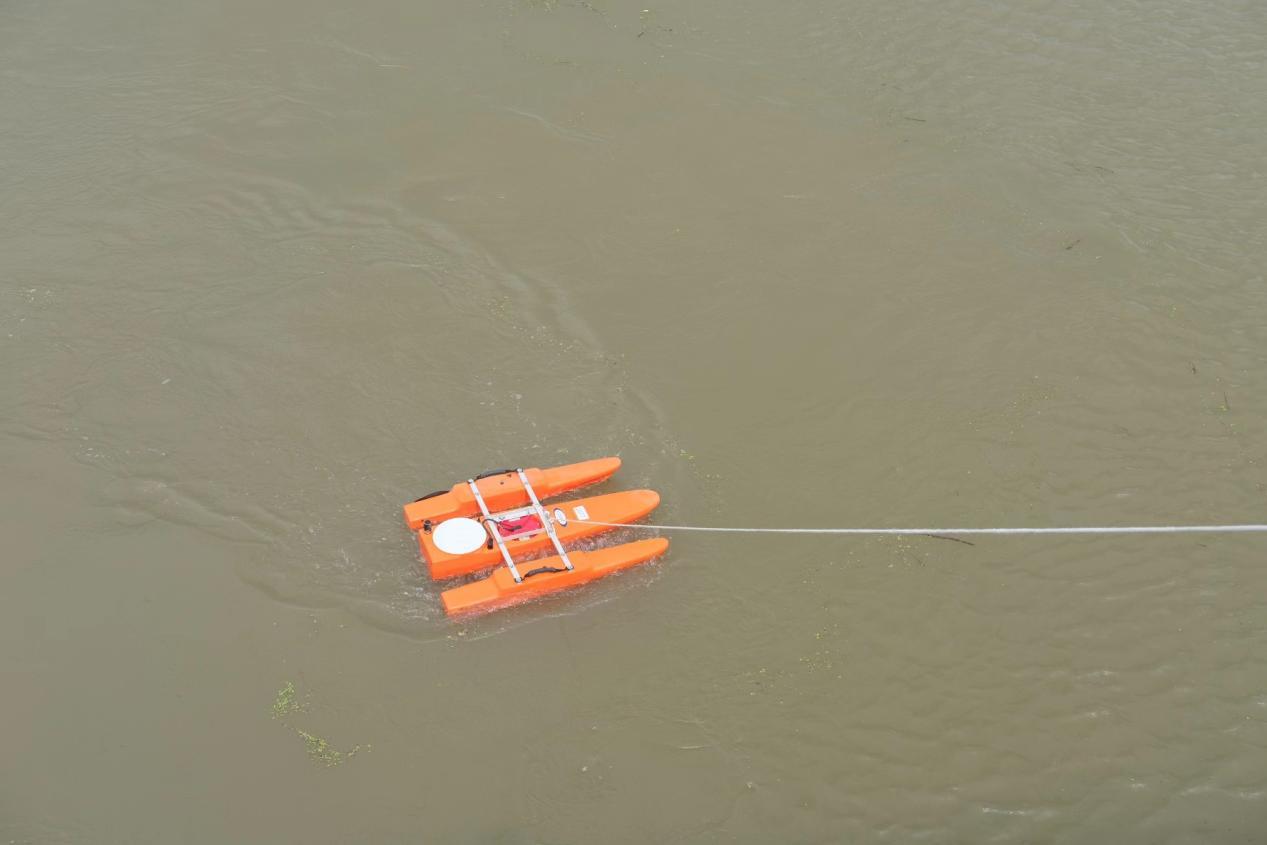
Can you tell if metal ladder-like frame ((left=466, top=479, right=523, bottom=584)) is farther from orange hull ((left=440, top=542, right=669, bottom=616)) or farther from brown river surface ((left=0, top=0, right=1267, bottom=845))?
brown river surface ((left=0, top=0, right=1267, bottom=845))

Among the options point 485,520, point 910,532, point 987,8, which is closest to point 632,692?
point 485,520

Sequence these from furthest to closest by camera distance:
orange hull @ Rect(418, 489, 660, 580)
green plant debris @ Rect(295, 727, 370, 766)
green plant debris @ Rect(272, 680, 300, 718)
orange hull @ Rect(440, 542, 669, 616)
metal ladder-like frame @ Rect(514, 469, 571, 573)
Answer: metal ladder-like frame @ Rect(514, 469, 571, 573)
orange hull @ Rect(418, 489, 660, 580)
orange hull @ Rect(440, 542, 669, 616)
green plant debris @ Rect(272, 680, 300, 718)
green plant debris @ Rect(295, 727, 370, 766)

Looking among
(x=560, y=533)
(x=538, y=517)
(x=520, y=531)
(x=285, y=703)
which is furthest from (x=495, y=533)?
(x=285, y=703)

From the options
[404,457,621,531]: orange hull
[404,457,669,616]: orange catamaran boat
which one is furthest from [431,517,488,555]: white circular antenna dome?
[404,457,621,531]: orange hull

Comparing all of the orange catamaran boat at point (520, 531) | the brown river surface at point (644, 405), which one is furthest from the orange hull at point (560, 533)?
the brown river surface at point (644, 405)

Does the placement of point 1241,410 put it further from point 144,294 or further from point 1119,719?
point 144,294

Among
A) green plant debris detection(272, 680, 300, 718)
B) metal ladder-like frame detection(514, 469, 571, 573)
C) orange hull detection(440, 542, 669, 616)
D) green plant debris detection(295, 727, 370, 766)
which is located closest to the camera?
green plant debris detection(295, 727, 370, 766)

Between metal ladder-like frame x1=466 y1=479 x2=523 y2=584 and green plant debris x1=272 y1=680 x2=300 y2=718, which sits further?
metal ladder-like frame x1=466 y1=479 x2=523 y2=584
